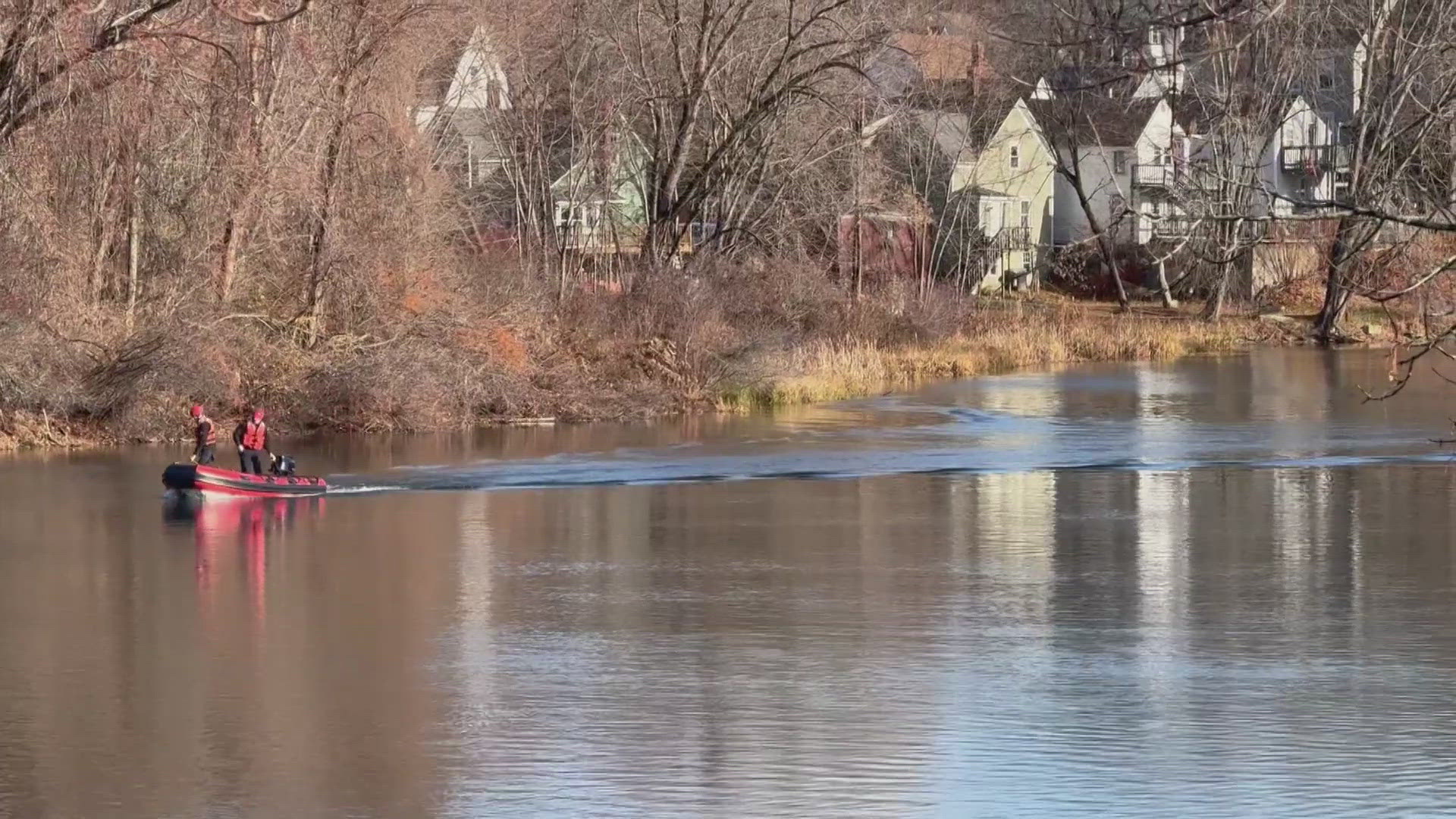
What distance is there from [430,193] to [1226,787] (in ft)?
95.8

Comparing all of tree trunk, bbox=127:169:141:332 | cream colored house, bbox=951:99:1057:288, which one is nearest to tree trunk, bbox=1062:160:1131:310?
cream colored house, bbox=951:99:1057:288

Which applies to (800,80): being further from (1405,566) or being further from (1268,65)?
(1405,566)

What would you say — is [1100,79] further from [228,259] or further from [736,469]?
[228,259]

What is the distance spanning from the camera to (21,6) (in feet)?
89.8

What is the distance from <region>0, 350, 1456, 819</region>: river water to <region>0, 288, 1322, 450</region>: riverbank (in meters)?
2.87

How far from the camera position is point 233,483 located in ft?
80.6

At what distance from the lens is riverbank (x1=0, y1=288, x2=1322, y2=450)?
31938mm

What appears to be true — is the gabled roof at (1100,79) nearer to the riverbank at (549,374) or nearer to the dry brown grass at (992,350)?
the riverbank at (549,374)

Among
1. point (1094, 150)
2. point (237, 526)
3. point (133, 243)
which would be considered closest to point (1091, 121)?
point (1094, 150)

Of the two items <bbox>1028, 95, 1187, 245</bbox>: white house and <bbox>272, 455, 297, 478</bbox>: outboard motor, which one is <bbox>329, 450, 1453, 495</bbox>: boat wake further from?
<bbox>1028, 95, 1187, 245</bbox>: white house

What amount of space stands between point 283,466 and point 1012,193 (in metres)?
60.0

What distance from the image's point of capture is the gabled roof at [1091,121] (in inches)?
2781

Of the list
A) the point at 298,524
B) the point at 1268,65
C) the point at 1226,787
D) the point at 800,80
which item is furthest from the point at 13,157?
the point at 1268,65

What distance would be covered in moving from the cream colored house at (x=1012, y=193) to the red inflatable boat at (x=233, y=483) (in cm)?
5013
